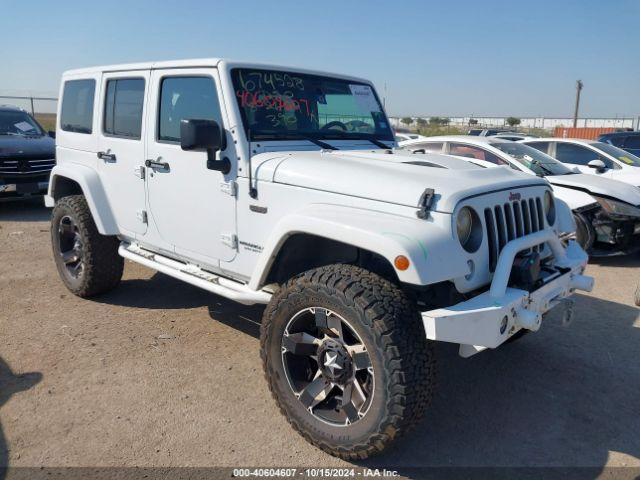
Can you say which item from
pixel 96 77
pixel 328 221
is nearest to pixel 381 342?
pixel 328 221

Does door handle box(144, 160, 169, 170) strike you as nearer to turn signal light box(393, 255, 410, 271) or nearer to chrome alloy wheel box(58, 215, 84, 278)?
chrome alloy wheel box(58, 215, 84, 278)

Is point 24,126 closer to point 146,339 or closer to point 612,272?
point 146,339

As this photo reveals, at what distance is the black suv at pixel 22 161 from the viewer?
908cm

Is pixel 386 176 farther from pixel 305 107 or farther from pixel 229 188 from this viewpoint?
pixel 305 107

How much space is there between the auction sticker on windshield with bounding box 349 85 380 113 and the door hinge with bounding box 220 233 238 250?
1.64 meters

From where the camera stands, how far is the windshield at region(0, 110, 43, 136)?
32.6ft

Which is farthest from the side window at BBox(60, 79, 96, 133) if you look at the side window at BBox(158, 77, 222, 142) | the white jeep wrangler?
the side window at BBox(158, 77, 222, 142)

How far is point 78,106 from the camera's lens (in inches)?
196

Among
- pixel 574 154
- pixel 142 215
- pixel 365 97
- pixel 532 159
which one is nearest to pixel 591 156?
pixel 574 154

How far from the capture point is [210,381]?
11.9 feet

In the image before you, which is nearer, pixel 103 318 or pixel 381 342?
pixel 381 342

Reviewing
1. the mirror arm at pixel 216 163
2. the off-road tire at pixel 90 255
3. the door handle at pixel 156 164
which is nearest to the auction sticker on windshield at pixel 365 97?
the mirror arm at pixel 216 163

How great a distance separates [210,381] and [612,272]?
525cm

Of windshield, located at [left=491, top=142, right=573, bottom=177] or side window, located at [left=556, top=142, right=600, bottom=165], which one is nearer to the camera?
windshield, located at [left=491, top=142, right=573, bottom=177]
